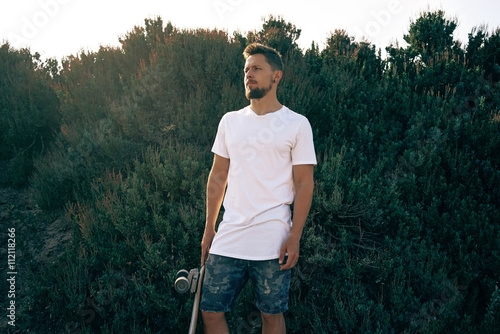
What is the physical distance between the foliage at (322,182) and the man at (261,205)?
1.52 m

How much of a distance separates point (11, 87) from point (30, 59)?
1924 mm

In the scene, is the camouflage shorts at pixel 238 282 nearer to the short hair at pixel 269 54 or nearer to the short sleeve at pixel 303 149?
the short sleeve at pixel 303 149

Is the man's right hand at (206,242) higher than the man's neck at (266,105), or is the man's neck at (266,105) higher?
the man's neck at (266,105)

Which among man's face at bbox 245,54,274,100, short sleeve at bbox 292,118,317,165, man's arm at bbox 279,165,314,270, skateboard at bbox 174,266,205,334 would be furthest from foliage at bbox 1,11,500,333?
man's face at bbox 245,54,274,100

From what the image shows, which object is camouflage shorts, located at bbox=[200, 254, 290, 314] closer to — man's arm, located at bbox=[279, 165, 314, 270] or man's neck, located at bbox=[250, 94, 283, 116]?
man's arm, located at bbox=[279, 165, 314, 270]

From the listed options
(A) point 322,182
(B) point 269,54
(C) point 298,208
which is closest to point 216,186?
(C) point 298,208

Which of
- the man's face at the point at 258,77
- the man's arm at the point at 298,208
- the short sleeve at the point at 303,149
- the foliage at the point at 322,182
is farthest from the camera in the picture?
the foliage at the point at 322,182

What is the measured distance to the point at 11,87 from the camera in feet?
28.1

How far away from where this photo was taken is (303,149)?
2650 mm

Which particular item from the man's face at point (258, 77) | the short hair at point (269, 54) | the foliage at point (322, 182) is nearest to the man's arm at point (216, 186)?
the man's face at point (258, 77)

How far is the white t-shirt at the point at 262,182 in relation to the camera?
2.56 m

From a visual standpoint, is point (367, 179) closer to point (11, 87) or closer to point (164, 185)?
point (164, 185)

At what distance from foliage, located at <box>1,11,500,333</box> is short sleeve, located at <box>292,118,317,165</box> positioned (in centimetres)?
196

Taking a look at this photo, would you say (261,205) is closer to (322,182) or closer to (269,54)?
(269,54)
